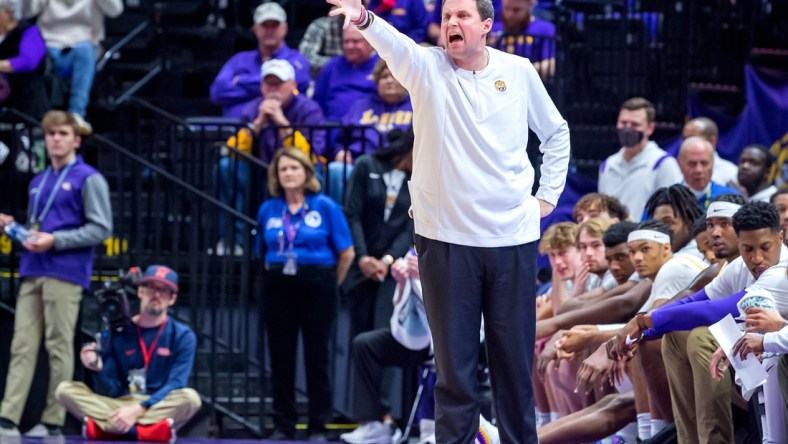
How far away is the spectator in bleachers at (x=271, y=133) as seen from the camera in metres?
10.8

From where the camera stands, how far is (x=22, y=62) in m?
11.6

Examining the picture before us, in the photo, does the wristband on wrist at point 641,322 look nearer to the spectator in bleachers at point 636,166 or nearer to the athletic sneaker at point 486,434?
the athletic sneaker at point 486,434

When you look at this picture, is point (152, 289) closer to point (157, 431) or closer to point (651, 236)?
point (157, 431)

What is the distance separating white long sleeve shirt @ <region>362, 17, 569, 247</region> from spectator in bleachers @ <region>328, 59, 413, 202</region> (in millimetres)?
5136

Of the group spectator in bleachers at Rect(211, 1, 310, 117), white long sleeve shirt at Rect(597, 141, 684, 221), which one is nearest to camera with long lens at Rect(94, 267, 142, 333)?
spectator in bleachers at Rect(211, 1, 310, 117)

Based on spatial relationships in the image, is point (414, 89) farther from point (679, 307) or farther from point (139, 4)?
point (139, 4)

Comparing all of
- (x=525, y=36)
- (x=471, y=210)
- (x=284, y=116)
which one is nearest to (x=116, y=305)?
(x=284, y=116)

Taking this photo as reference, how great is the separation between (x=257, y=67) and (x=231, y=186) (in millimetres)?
1266

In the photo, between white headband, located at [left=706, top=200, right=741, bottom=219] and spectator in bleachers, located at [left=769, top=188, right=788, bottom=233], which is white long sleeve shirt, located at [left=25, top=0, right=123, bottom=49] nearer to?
spectator in bleachers, located at [left=769, top=188, right=788, bottom=233]

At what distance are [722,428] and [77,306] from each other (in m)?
5.15

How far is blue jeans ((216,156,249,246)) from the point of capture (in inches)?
430

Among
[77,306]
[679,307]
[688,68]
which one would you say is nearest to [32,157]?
[77,306]

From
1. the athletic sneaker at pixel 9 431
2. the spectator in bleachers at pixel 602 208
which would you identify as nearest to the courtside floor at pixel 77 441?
the athletic sneaker at pixel 9 431

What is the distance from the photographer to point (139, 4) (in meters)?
14.6
